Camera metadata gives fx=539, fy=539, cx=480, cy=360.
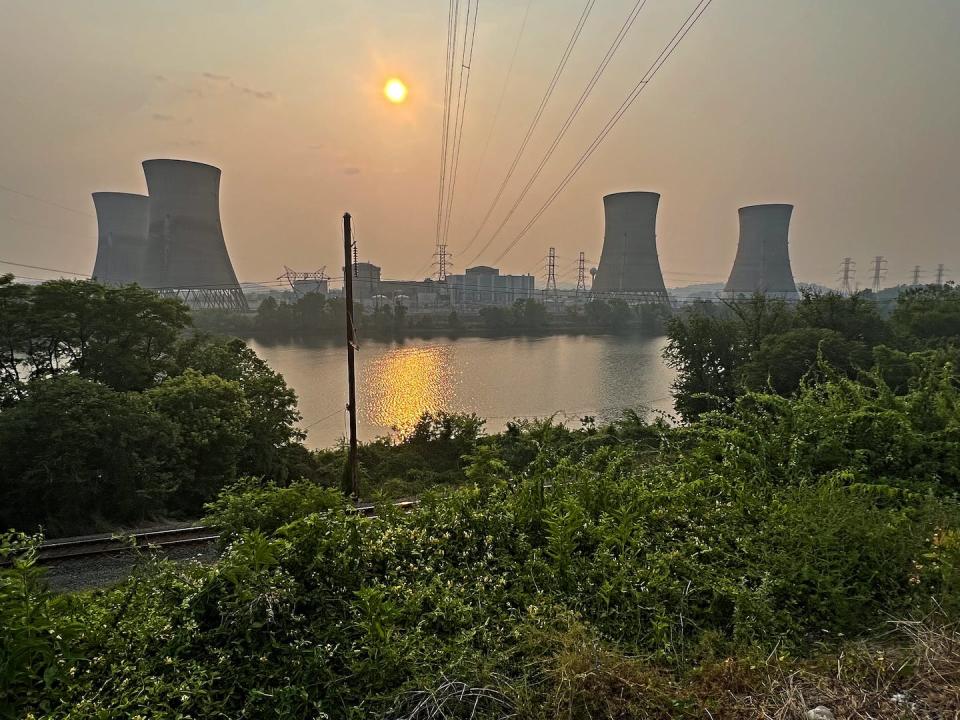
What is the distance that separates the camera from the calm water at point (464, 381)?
13008mm

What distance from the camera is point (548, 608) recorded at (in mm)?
1811

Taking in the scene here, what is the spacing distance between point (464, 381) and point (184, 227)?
13881mm

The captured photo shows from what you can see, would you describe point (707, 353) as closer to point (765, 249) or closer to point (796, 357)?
point (796, 357)

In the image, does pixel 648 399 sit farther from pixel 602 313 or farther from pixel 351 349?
pixel 602 313

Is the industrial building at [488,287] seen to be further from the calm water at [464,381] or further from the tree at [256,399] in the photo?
the tree at [256,399]

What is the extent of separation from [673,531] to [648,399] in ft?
44.7

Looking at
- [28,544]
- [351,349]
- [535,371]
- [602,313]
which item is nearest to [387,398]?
[535,371]

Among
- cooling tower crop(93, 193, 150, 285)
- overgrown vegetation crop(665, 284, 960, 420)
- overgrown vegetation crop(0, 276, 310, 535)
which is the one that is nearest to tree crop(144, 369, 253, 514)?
overgrown vegetation crop(0, 276, 310, 535)

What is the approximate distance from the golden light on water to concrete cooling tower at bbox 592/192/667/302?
13478mm

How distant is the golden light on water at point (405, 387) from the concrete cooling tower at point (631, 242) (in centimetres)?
1348

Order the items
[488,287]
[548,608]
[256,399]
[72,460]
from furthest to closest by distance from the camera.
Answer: [488,287]
[256,399]
[72,460]
[548,608]

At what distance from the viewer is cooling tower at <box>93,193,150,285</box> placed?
25719 millimetres

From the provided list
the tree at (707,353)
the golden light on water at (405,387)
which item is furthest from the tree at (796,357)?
the golden light on water at (405,387)

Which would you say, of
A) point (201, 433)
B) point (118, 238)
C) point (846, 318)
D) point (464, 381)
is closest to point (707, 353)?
point (846, 318)
